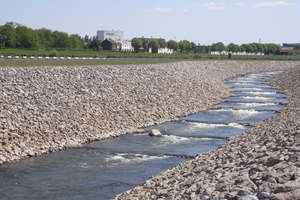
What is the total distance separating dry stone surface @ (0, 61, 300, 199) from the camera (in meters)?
10.4

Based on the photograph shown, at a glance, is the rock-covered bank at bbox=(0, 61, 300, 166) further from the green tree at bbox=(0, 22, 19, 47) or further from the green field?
the green tree at bbox=(0, 22, 19, 47)

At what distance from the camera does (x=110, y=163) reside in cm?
1766

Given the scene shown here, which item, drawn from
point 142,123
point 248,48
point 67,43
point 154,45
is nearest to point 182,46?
point 154,45

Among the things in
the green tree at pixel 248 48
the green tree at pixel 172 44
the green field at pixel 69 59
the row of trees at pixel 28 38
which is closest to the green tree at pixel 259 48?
the green tree at pixel 248 48

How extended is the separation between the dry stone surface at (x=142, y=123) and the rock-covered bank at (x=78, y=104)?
47 millimetres

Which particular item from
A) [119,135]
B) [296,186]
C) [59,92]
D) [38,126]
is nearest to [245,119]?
[119,135]

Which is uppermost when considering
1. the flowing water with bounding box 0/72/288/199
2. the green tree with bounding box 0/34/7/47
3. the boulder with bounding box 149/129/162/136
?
the green tree with bounding box 0/34/7/47

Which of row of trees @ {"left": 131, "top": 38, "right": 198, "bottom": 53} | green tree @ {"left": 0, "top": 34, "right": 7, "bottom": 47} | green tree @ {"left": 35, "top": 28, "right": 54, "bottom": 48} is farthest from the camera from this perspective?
row of trees @ {"left": 131, "top": 38, "right": 198, "bottom": 53}

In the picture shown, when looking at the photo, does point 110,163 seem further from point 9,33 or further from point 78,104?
point 9,33

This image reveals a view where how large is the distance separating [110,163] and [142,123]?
8722 mm

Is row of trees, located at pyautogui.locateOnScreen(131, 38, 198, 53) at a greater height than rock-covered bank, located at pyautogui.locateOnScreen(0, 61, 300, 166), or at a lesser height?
greater

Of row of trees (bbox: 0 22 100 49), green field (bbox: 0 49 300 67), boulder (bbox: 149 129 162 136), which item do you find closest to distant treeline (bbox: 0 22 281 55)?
row of trees (bbox: 0 22 100 49)

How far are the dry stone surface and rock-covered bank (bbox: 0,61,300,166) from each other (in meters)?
0.05

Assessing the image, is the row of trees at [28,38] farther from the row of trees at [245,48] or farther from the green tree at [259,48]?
the green tree at [259,48]
